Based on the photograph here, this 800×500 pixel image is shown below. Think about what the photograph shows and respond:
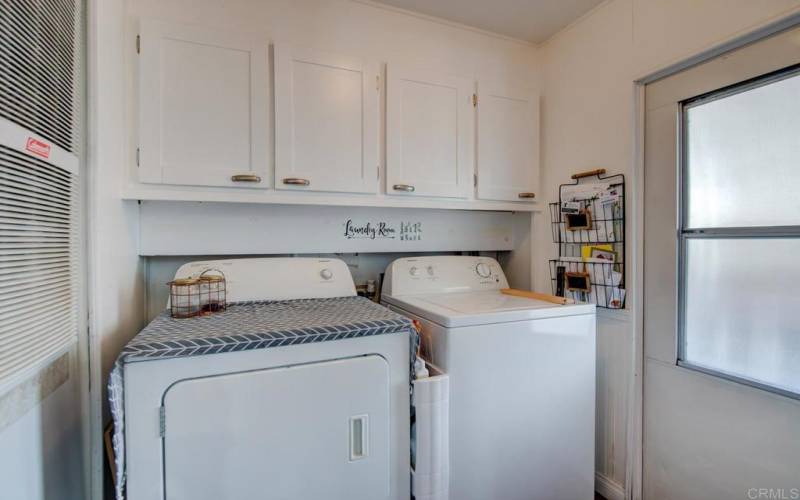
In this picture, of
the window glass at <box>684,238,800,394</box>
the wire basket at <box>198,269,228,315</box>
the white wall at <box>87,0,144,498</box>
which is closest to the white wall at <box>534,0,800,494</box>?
the window glass at <box>684,238,800,394</box>

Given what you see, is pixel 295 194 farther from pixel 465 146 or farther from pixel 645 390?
pixel 645 390

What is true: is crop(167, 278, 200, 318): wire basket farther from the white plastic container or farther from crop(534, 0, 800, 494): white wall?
crop(534, 0, 800, 494): white wall

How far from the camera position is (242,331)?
3.53ft

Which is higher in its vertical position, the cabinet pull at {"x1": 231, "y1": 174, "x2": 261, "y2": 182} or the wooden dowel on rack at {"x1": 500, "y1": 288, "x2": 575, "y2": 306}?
the cabinet pull at {"x1": 231, "y1": 174, "x2": 261, "y2": 182}

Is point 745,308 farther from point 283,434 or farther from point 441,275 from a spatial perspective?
point 283,434

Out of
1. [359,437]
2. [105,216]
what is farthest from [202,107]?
[359,437]

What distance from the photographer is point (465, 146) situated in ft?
6.20

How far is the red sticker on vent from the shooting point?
0.83 meters

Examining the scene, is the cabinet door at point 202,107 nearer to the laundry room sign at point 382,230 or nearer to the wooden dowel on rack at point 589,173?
the laundry room sign at point 382,230

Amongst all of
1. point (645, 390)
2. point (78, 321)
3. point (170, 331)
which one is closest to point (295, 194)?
point (170, 331)

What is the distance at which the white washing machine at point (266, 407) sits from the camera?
96cm

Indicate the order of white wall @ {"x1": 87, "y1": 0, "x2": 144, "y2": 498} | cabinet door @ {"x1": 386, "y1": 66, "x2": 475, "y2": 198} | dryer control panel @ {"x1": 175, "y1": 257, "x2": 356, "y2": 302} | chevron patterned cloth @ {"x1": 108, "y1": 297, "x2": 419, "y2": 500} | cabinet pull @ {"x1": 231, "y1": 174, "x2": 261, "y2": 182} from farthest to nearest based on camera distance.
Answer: cabinet door @ {"x1": 386, "y1": 66, "x2": 475, "y2": 198} < dryer control panel @ {"x1": 175, "y1": 257, "x2": 356, "y2": 302} < cabinet pull @ {"x1": 231, "y1": 174, "x2": 261, "y2": 182} < white wall @ {"x1": 87, "y1": 0, "x2": 144, "y2": 498} < chevron patterned cloth @ {"x1": 108, "y1": 297, "x2": 419, "y2": 500}

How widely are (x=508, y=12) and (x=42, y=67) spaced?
1.93 metres

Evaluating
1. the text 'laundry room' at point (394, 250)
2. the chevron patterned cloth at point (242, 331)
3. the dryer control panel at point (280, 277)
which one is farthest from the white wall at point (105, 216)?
the dryer control panel at point (280, 277)
